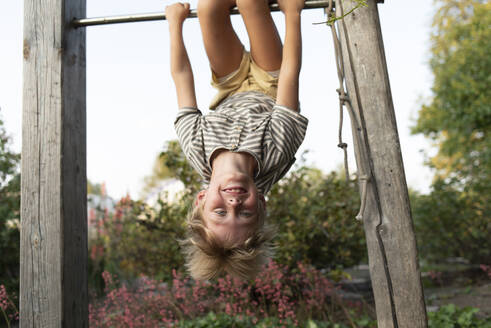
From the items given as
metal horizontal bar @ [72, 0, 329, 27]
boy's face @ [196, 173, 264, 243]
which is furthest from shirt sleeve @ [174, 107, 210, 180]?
metal horizontal bar @ [72, 0, 329, 27]

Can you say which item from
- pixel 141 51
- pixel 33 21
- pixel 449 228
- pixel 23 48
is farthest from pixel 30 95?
pixel 141 51

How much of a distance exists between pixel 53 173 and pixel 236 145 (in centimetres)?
98

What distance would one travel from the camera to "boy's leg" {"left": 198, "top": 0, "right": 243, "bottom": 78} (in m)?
2.24

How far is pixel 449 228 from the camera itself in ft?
20.2

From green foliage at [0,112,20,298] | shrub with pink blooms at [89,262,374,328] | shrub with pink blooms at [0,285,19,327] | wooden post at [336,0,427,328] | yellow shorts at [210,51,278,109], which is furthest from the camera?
green foliage at [0,112,20,298]

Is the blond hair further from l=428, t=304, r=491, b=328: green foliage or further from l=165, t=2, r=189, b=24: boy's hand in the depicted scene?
l=428, t=304, r=491, b=328: green foliage

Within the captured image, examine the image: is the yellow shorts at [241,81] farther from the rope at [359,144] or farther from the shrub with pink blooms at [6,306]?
the shrub with pink blooms at [6,306]

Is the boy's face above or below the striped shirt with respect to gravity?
below

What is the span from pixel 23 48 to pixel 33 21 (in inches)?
6.4

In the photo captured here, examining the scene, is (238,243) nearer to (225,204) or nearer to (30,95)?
(225,204)

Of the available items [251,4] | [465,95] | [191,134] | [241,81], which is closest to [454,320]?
[241,81]

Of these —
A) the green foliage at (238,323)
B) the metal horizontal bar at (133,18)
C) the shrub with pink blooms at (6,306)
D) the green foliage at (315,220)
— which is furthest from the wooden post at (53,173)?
the green foliage at (315,220)

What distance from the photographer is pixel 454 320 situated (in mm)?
3355

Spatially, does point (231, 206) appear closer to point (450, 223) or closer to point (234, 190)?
point (234, 190)
